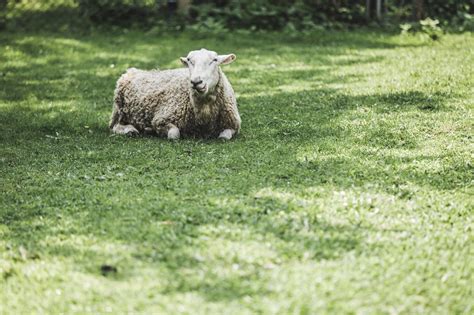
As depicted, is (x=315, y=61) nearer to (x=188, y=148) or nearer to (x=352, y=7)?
(x=352, y=7)

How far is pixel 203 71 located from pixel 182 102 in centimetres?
90

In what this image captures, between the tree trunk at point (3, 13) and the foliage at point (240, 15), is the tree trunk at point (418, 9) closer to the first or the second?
the foliage at point (240, 15)

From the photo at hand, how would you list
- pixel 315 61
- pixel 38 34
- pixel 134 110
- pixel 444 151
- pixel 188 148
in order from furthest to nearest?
pixel 38 34 → pixel 315 61 → pixel 134 110 → pixel 188 148 → pixel 444 151

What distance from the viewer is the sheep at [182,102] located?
26.4 ft

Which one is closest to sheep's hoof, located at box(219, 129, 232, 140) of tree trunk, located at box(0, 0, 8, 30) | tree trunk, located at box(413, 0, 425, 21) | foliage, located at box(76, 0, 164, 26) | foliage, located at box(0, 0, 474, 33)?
foliage, located at box(0, 0, 474, 33)

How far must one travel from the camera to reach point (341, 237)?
5078 mm

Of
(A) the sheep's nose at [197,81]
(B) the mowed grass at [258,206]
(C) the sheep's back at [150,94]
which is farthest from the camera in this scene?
(C) the sheep's back at [150,94]

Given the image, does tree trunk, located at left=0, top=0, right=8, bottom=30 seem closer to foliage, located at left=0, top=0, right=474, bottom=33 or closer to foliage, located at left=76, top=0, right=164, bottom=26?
foliage, located at left=0, top=0, right=474, bottom=33

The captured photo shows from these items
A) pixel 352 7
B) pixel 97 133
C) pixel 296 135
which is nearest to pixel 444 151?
pixel 296 135

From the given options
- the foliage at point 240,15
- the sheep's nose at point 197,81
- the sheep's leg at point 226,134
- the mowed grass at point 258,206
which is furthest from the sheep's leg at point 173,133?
the foliage at point 240,15

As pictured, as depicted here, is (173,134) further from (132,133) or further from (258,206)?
(258,206)

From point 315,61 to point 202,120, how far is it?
6.14 meters

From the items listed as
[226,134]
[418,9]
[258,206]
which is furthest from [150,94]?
[418,9]

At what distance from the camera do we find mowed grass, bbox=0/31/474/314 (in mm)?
4320
